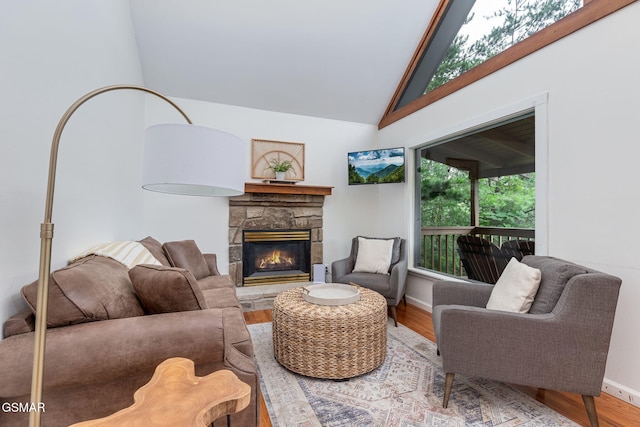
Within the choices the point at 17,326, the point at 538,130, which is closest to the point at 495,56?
the point at 538,130

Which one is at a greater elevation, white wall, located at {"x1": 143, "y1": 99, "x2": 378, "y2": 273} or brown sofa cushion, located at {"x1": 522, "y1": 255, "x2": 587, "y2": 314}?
white wall, located at {"x1": 143, "y1": 99, "x2": 378, "y2": 273}

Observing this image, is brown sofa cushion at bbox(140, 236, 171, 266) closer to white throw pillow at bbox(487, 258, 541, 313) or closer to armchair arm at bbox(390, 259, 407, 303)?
armchair arm at bbox(390, 259, 407, 303)

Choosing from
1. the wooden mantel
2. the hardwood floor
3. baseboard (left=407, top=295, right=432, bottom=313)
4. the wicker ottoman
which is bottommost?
the hardwood floor

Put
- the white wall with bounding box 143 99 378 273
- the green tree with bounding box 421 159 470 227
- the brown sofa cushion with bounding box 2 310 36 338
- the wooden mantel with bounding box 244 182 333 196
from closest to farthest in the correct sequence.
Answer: the brown sofa cushion with bounding box 2 310 36 338 → the green tree with bounding box 421 159 470 227 → the white wall with bounding box 143 99 378 273 → the wooden mantel with bounding box 244 182 333 196

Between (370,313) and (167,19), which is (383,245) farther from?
(167,19)

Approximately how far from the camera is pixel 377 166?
400cm

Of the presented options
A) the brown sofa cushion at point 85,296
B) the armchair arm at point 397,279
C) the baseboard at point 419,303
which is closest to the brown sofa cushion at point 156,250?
the brown sofa cushion at point 85,296

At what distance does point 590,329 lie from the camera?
1.47 meters

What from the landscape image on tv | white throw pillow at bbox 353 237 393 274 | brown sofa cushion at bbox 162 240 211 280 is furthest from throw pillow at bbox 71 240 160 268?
the landscape image on tv

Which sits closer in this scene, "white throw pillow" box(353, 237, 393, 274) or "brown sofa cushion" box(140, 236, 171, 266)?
"brown sofa cushion" box(140, 236, 171, 266)

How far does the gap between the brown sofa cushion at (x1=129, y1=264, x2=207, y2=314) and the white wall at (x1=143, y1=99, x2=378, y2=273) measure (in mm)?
2535

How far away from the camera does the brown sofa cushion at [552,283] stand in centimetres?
162

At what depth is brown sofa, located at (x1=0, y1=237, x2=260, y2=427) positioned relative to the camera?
95 centimetres

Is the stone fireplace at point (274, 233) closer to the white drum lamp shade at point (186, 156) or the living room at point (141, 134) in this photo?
the living room at point (141, 134)
